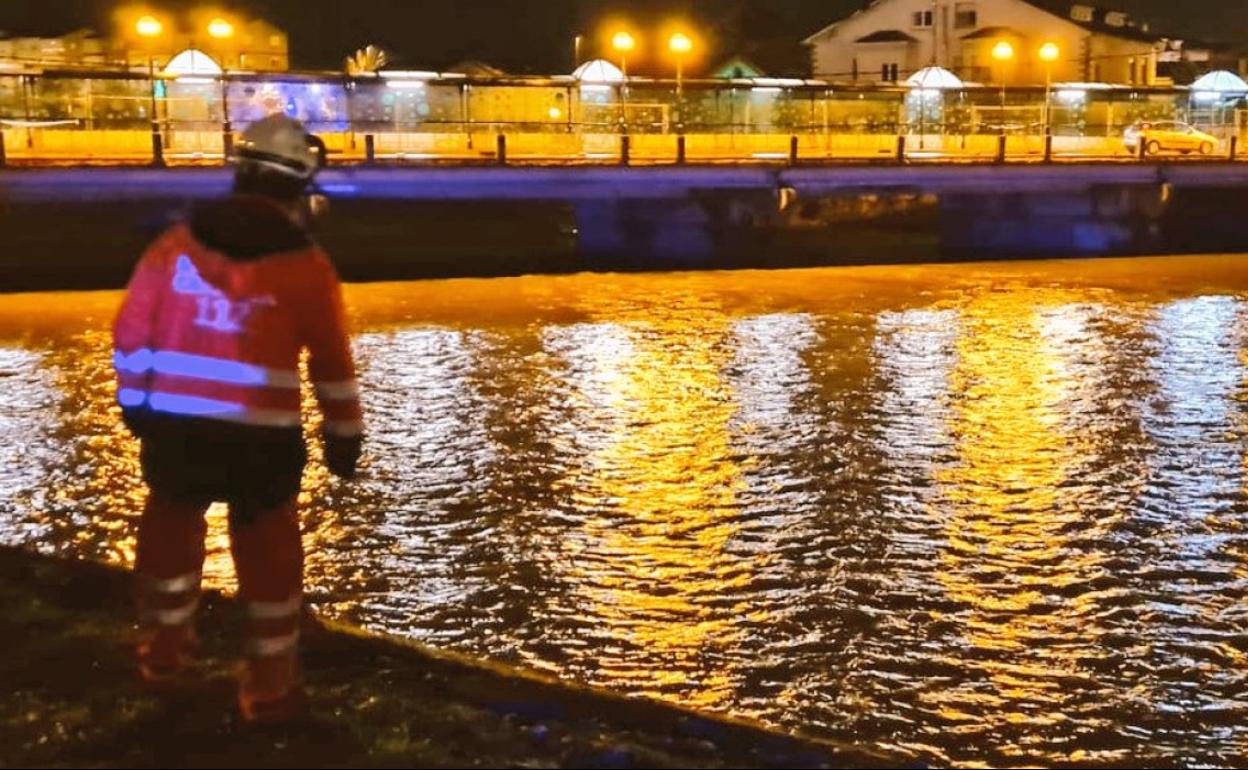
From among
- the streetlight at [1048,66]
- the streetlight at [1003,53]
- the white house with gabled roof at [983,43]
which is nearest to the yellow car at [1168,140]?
the streetlight at [1048,66]

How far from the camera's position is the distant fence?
3250 cm

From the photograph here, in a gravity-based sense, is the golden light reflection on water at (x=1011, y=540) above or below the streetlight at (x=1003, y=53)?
below

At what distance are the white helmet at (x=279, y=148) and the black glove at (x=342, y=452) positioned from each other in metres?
0.89

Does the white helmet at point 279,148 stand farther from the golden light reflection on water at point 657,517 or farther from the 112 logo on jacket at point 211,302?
the golden light reflection on water at point 657,517

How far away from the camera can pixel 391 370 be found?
64.1ft

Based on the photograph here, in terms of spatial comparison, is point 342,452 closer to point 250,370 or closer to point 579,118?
point 250,370

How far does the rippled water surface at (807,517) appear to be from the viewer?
8062 mm

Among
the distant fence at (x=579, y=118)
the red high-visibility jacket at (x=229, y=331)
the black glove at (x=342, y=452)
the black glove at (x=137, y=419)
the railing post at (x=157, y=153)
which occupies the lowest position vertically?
the black glove at (x=342, y=452)

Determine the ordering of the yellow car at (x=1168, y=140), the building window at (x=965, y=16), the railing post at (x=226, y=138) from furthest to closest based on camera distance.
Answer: the building window at (x=965, y=16) < the yellow car at (x=1168, y=140) < the railing post at (x=226, y=138)

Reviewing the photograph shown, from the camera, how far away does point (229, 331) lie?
452 centimetres

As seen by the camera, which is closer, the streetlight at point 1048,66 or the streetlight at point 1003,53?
the streetlight at point 1048,66

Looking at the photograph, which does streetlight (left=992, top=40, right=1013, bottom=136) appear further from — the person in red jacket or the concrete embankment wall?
the person in red jacket

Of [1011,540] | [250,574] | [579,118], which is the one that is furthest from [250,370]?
[579,118]

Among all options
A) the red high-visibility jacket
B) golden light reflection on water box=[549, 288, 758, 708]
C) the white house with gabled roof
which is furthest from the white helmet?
the white house with gabled roof
